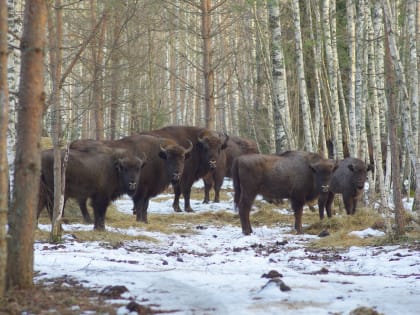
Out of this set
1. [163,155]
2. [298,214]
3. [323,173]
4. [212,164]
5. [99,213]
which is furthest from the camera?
[212,164]

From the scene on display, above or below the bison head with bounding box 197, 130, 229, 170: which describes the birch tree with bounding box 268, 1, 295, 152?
above

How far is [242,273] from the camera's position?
7.62 meters

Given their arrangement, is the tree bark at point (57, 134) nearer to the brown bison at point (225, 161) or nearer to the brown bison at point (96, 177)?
the brown bison at point (96, 177)

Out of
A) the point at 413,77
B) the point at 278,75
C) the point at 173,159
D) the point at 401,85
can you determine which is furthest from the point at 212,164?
the point at 401,85

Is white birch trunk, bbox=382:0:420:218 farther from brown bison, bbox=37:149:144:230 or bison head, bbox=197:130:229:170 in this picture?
bison head, bbox=197:130:229:170

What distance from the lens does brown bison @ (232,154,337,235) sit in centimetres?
1359

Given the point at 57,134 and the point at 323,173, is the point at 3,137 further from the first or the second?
the point at 323,173

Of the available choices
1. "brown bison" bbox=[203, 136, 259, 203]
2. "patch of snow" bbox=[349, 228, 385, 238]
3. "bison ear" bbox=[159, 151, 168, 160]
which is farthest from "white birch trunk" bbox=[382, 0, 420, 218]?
"brown bison" bbox=[203, 136, 259, 203]

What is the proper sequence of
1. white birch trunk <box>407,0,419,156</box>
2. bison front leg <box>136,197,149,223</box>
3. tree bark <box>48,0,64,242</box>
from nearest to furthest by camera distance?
tree bark <box>48,0,64,242</box> → white birch trunk <box>407,0,419,156</box> → bison front leg <box>136,197,149,223</box>

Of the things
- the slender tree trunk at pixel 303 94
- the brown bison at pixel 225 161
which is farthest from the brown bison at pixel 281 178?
the brown bison at pixel 225 161

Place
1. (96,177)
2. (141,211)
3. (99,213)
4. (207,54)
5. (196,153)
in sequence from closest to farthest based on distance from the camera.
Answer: (99,213) < (96,177) < (141,211) < (196,153) < (207,54)

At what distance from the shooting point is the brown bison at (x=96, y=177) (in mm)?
12297

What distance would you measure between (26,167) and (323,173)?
29.0ft

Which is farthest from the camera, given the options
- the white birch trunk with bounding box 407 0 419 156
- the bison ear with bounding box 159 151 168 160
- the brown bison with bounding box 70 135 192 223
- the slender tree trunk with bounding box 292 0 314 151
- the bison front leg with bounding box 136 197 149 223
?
the slender tree trunk with bounding box 292 0 314 151
